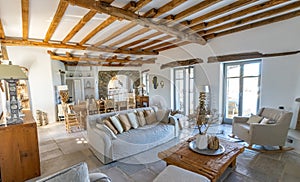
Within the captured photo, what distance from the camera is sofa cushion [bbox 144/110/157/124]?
155 inches

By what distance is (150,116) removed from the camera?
157 inches

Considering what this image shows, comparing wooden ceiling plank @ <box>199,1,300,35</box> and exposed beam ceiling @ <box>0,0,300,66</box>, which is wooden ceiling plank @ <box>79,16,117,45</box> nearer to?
exposed beam ceiling @ <box>0,0,300,66</box>

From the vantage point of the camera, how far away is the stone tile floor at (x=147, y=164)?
2.45 meters

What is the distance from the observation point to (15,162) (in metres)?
2.36

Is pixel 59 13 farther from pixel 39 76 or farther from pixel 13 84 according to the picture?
pixel 39 76

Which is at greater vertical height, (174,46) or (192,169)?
(174,46)

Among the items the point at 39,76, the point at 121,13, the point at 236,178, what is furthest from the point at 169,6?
the point at 39,76

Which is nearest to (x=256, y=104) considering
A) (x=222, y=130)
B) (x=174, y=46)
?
(x=222, y=130)

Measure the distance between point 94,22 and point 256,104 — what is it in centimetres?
508

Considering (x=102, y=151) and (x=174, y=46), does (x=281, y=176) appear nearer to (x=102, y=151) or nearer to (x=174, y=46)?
(x=102, y=151)

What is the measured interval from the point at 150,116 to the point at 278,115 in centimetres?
287

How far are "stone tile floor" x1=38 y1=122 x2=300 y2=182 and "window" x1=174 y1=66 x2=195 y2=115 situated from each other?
2412 millimetres

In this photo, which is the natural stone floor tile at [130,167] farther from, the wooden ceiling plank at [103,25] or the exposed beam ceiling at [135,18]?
the wooden ceiling plank at [103,25]

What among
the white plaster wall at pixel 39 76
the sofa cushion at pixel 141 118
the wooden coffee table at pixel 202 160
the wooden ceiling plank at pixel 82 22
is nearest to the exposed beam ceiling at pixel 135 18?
the wooden ceiling plank at pixel 82 22
